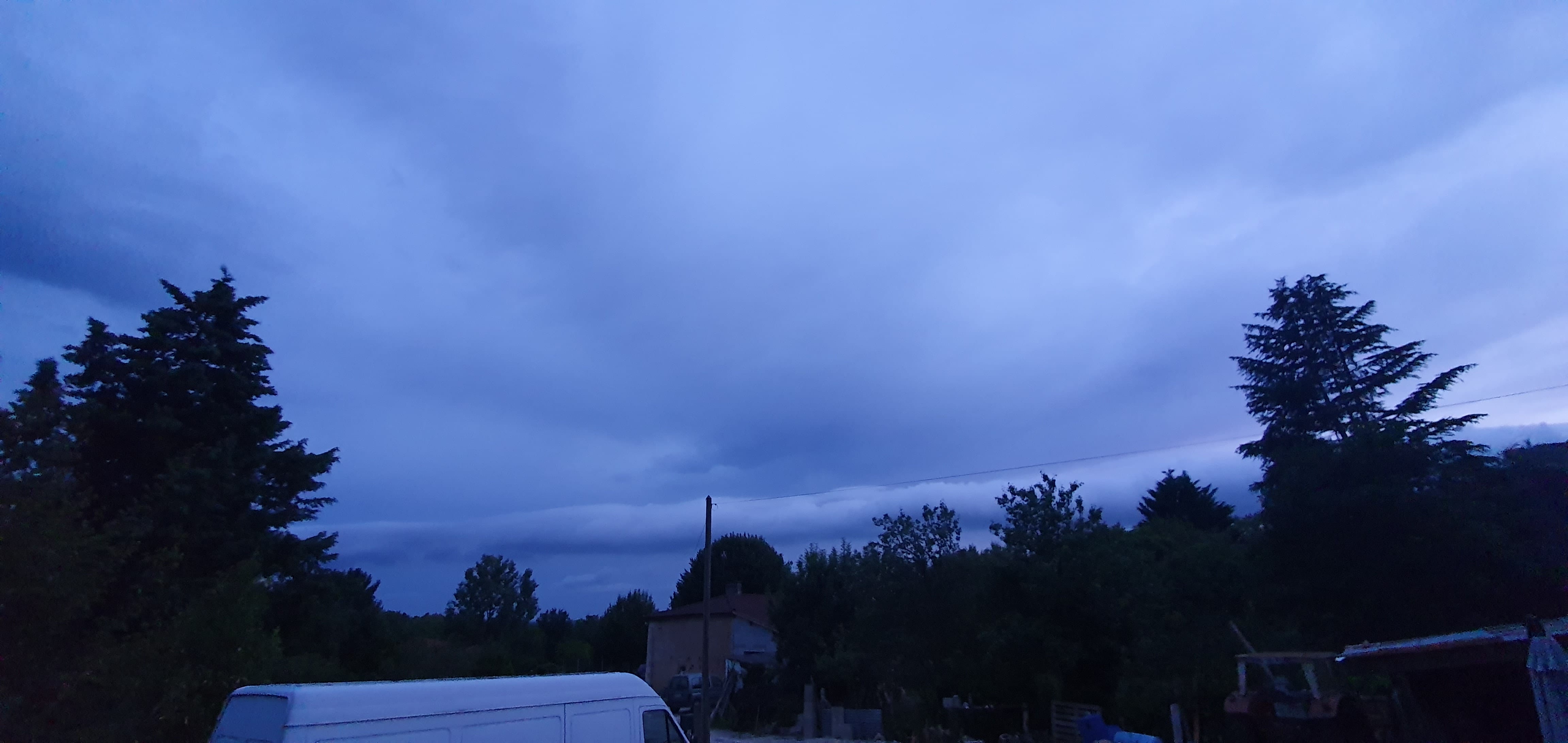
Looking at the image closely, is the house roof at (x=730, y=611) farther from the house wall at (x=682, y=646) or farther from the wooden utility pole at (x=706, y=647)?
the wooden utility pole at (x=706, y=647)

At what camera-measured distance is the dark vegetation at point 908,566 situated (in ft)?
49.1

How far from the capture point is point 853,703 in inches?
1351

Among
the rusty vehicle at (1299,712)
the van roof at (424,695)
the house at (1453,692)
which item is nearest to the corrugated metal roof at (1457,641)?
the house at (1453,692)

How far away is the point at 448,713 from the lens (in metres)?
9.12

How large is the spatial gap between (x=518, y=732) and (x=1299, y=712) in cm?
1207

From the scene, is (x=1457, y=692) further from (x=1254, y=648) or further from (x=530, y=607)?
(x=530, y=607)

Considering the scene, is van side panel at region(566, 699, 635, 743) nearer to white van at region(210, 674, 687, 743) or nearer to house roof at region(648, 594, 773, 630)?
white van at region(210, 674, 687, 743)

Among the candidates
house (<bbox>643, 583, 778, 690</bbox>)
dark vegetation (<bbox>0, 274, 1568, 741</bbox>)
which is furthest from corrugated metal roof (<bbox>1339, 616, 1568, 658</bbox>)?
house (<bbox>643, 583, 778, 690</bbox>)

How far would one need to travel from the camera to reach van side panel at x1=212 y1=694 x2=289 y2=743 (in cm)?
819

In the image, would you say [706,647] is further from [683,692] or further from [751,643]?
[751,643]

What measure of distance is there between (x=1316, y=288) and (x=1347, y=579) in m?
18.1

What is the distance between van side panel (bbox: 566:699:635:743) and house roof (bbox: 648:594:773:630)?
109 ft

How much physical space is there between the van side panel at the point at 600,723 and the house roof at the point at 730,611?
109ft

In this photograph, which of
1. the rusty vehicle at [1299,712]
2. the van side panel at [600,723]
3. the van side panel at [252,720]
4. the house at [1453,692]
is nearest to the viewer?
the van side panel at [252,720]
